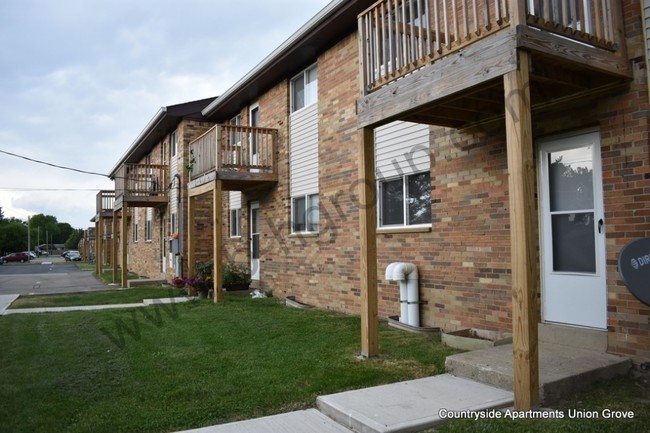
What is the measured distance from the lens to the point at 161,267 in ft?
68.5

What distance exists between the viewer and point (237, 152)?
42.9 ft

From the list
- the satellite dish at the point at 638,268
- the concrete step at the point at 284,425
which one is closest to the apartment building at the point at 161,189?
the concrete step at the point at 284,425

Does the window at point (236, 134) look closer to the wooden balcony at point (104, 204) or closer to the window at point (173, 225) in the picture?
the window at point (173, 225)

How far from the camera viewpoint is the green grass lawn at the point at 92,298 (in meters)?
12.9

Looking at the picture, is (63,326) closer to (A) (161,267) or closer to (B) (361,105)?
(B) (361,105)

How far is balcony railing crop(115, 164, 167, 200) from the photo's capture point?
1867 centimetres

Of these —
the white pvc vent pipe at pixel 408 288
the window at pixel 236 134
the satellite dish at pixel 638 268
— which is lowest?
the white pvc vent pipe at pixel 408 288

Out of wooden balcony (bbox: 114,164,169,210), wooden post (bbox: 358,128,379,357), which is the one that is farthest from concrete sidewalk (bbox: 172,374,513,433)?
wooden balcony (bbox: 114,164,169,210)

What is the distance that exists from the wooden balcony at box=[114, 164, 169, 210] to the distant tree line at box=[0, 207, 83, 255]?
7136 cm

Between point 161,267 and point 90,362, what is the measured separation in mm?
15082

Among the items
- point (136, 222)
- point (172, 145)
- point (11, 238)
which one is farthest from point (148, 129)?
point (11, 238)

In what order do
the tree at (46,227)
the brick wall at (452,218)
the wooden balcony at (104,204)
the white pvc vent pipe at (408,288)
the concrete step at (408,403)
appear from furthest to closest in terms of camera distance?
the tree at (46,227), the wooden balcony at (104,204), the white pvc vent pipe at (408,288), the brick wall at (452,218), the concrete step at (408,403)

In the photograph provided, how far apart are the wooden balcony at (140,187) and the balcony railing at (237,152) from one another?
6.03 metres

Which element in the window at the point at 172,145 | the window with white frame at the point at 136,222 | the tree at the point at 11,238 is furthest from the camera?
the tree at the point at 11,238
